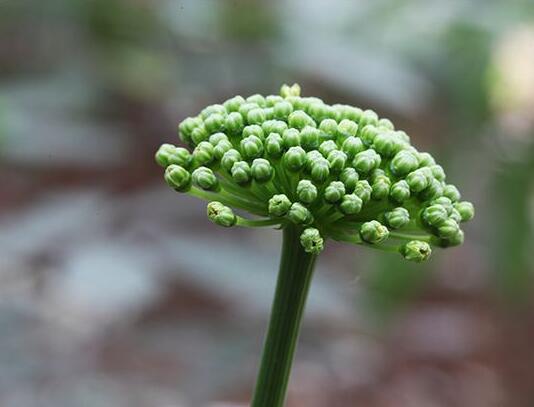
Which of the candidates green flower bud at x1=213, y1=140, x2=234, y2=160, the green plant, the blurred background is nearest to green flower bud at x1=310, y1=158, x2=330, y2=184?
the green plant

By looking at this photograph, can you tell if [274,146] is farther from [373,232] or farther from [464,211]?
[464,211]

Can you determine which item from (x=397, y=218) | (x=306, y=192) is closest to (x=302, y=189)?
(x=306, y=192)

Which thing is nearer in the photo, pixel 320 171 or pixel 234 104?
pixel 320 171

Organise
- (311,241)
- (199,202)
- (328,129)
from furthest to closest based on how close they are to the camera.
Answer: (199,202)
(328,129)
(311,241)

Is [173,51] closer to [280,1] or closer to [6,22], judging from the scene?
[280,1]

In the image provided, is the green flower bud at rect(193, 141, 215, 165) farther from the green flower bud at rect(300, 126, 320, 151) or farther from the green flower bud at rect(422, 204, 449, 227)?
the green flower bud at rect(422, 204, 449, 227)

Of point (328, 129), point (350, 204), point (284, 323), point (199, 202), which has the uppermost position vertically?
point (199, 202)
